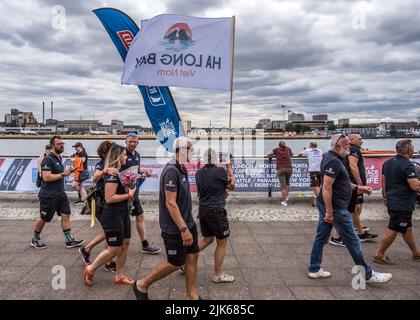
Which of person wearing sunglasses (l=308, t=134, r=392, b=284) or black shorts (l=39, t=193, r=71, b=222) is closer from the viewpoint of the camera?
person wearing sunglasses (l=308, t=134, r=392, b=284)

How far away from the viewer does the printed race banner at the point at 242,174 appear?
10.4 meters

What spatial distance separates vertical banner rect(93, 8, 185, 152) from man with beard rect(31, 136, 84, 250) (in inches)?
75.2

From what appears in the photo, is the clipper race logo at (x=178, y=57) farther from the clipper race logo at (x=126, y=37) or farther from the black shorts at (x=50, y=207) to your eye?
the black shorts at (x=50, y=207)

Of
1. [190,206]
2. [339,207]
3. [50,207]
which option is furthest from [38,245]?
[339,207]

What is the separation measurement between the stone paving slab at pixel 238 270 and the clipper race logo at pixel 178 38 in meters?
3.42

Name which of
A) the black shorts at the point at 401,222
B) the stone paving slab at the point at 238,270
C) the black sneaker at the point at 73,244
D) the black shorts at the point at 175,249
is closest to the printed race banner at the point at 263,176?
the stone paving slab at the point at 238,270

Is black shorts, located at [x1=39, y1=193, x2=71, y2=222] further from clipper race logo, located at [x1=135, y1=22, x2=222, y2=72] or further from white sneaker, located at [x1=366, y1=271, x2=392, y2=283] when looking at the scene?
white sneaker, located at [x1=366, y1=271, x2=392, y2=283]

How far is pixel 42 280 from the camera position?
14.9 ft

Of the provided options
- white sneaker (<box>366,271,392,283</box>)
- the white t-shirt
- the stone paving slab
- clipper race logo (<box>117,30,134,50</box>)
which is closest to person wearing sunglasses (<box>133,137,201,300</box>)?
the stone paving slab

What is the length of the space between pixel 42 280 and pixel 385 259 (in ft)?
15.4

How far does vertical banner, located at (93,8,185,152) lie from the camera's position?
6949 mm
